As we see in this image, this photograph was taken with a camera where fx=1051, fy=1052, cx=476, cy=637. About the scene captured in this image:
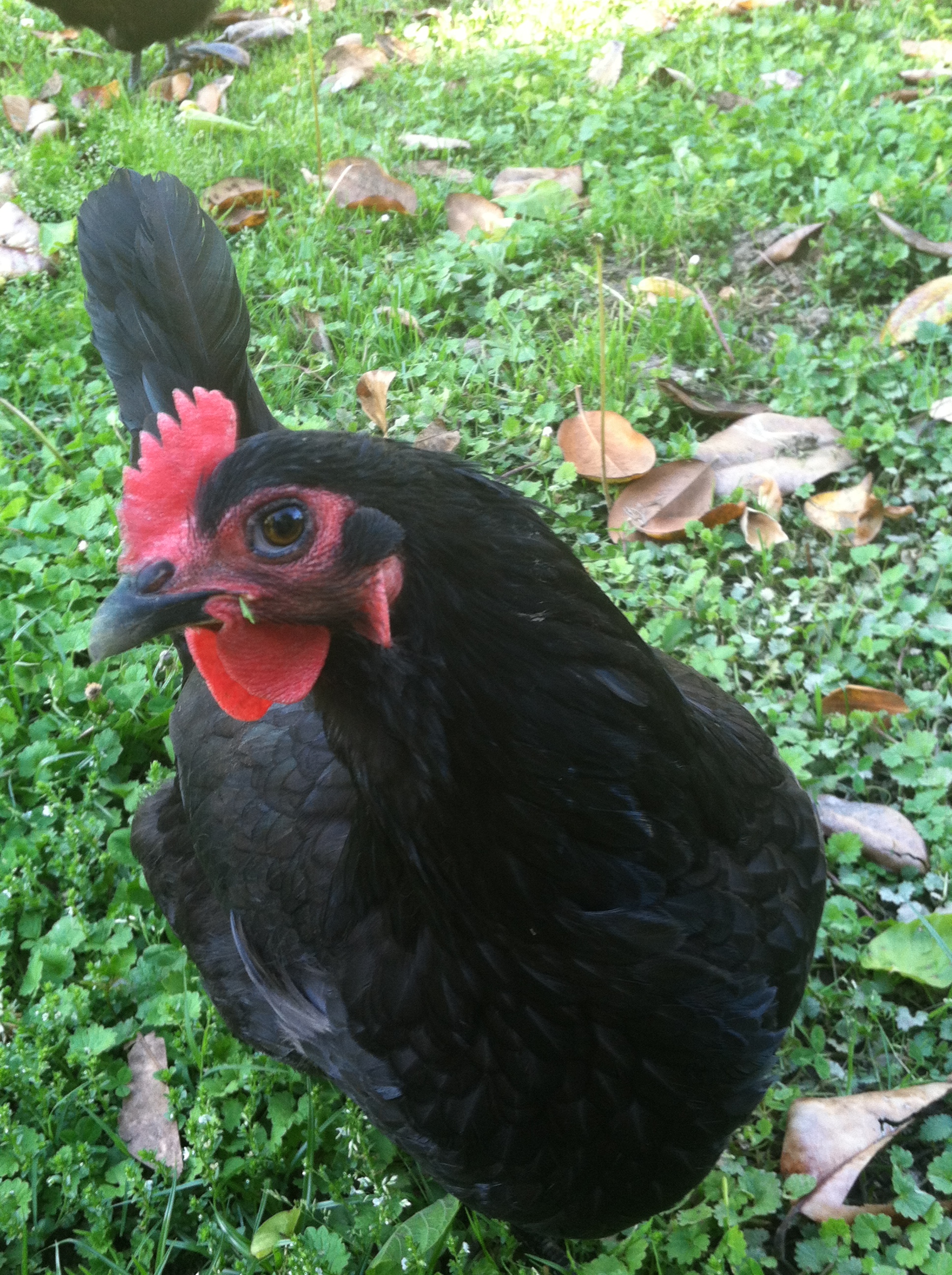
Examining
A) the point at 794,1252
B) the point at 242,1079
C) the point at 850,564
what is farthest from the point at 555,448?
the point at 794,1252

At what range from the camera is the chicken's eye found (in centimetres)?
121

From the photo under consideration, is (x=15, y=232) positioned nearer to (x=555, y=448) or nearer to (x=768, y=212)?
(x=555, y=448)

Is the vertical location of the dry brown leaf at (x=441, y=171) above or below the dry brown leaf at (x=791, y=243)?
above

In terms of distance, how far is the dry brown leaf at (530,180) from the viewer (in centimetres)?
393

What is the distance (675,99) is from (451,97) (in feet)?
3.32

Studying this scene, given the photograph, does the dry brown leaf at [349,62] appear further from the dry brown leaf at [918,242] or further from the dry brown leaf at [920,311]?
the dry brown leaf at [920,311]

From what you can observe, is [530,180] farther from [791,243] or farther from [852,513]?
[852,513]

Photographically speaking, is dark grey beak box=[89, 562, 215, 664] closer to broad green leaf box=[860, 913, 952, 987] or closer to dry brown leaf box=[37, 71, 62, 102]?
broad green leaf box=[860, 913, 952, 987]

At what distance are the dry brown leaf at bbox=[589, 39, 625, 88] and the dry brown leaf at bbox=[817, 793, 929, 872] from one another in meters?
3.47

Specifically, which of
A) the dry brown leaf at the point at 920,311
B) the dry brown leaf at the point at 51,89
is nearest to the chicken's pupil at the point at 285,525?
the dry brown leaf at the point at 920,311

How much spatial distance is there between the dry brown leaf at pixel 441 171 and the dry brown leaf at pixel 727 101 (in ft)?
3.43

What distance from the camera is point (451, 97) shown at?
464 centimetres

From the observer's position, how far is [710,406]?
3072 mm

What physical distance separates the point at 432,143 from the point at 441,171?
0.51 ft
